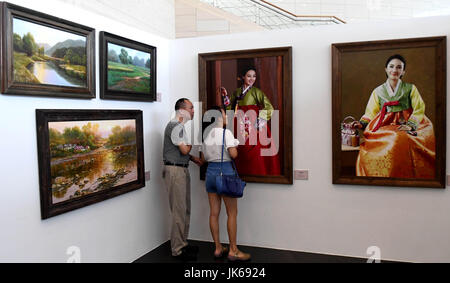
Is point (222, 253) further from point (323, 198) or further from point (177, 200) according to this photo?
point (323, 198)

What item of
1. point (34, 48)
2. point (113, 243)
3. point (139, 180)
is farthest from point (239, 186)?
point (34, 48)

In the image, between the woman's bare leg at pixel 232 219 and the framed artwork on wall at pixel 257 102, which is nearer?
the woman's bare leg at pixel 232 219

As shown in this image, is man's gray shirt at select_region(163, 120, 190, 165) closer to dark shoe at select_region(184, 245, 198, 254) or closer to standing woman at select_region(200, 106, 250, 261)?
standing woman at select_region(200, 106, 250, 261)

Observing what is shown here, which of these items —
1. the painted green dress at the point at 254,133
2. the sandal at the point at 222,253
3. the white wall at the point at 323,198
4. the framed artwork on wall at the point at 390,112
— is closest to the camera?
the framed artwork on wall at the point at 390,112

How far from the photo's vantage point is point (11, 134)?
8.42 feet

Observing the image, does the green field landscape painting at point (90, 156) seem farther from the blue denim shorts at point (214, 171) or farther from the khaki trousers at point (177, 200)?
the blue denim shorts at point (214, 171)

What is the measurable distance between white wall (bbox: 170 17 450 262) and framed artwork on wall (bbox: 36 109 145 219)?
1.26 m

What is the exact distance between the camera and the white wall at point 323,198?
3.84 metres

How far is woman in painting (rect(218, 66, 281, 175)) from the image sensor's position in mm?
4342

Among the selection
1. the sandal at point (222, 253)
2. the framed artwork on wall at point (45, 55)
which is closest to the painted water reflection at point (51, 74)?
the framed artwork on wall at point (45, 55)

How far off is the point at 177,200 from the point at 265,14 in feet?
15.4

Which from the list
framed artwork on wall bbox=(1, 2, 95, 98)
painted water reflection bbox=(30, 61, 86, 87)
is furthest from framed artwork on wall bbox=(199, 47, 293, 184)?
painted water reflection bbox=(30, 61, 86, 87)

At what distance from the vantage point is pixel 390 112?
3.86 metres

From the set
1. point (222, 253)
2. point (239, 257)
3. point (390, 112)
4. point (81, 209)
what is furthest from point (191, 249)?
point (390, 112)
